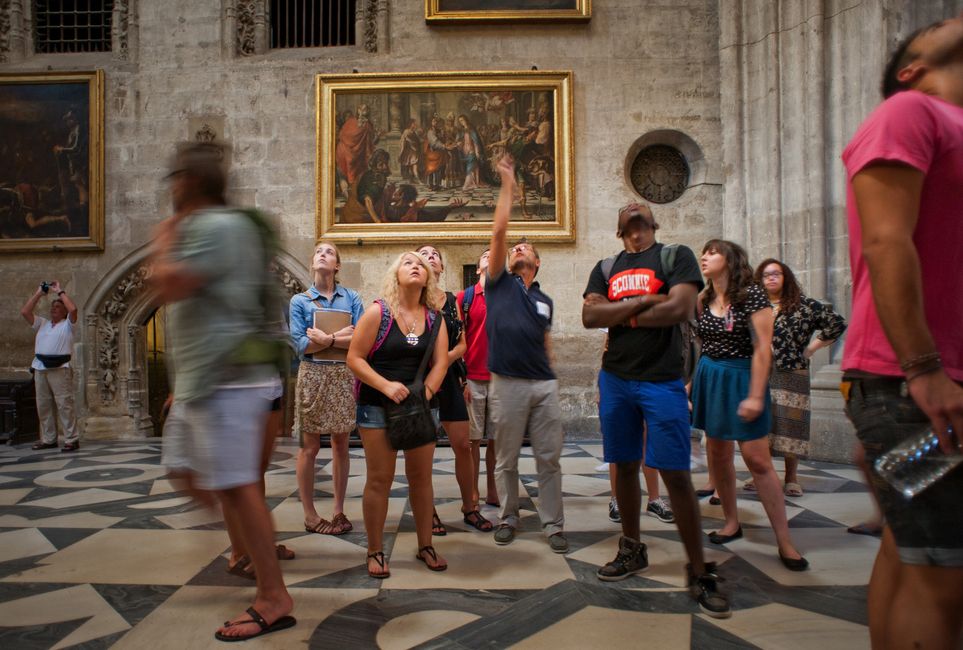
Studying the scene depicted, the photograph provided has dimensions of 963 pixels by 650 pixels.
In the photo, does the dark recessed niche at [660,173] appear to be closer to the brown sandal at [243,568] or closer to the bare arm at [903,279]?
the brown sandal at [243,568]

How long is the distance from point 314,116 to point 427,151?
6.32 feet

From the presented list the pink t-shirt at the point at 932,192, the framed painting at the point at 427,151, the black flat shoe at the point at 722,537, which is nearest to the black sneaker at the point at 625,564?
the black flat shoe at the point at 722,537

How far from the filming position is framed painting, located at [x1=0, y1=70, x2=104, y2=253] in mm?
9570

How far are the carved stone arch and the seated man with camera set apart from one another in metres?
1.28

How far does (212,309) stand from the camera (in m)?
2.16

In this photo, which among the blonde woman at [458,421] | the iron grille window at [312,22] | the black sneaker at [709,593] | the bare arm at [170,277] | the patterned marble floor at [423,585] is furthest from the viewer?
the iron grille window at [312,22]

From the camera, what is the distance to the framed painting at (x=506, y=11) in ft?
30.6

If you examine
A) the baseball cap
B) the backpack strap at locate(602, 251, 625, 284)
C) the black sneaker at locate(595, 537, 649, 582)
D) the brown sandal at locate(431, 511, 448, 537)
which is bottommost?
the brown sandal at locate(431, 511, 448, 537)

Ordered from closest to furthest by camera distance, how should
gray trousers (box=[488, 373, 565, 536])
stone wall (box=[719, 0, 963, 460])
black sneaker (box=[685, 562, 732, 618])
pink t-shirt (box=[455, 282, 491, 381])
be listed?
black sneaker (box=[685, 562, 732, 618])
gray trousers (box=[488, 373, 565, 536])
pink t-shirt (box=[455, 282, 491, 381])
stone wall (box=[719, 0, 963, 460])

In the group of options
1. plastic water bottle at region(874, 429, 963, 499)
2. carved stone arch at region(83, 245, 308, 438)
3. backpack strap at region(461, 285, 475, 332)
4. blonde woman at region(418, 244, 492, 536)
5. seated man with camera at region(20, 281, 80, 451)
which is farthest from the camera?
carved stone arch at region(83, 245, 308, 438)

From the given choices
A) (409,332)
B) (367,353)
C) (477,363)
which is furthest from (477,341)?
(367,353)

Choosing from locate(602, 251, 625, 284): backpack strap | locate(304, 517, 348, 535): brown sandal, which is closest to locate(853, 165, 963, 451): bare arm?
locate(602, 251, 625, 284): backpack strap

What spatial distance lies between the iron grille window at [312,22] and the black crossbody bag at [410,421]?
8.75 m

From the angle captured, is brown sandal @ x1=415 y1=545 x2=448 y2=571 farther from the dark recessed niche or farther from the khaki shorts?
the dark recessed niche
